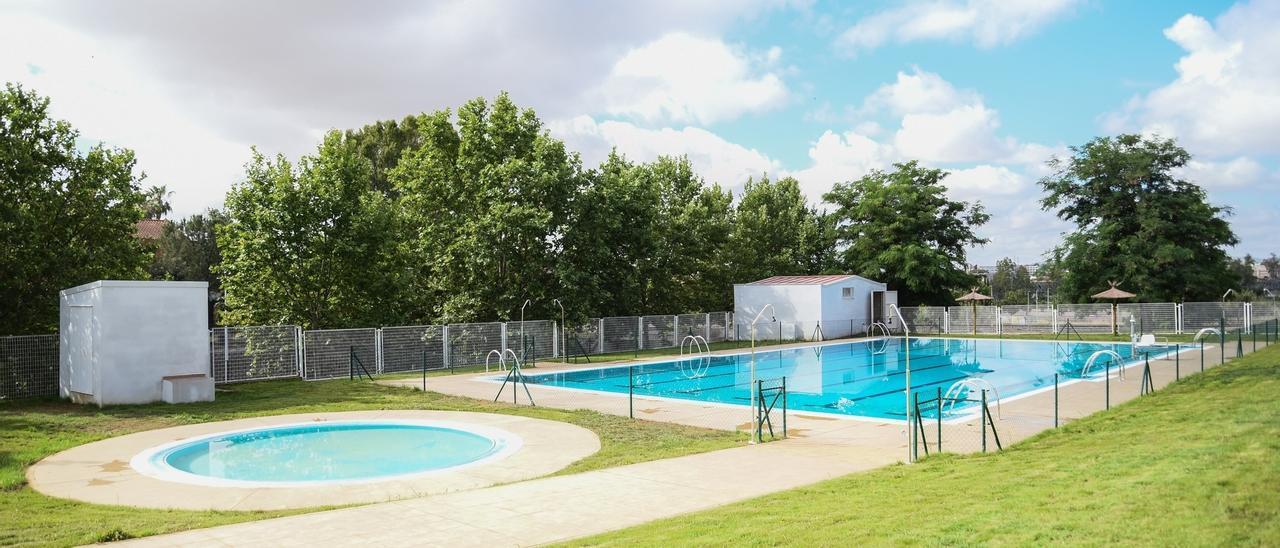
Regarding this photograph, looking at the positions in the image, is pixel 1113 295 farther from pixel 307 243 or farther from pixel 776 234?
pixel 307 243

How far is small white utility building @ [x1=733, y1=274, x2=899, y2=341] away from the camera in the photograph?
1518 inches

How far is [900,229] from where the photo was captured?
152 ft

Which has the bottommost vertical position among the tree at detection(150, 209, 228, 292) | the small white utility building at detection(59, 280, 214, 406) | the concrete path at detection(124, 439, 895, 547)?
the concrete path at detection(124, 439, 895, 547)

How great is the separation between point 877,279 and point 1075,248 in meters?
10.7

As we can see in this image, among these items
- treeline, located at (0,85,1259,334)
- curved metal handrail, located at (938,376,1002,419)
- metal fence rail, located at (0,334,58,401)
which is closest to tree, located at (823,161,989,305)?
treeline, located at (0,85,1259,334)

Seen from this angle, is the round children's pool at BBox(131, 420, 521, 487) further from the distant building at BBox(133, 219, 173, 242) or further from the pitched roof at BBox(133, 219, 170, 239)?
the pitched roof at BBox(133, 219, 170, 239)

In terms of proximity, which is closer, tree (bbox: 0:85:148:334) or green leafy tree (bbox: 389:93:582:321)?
tree (bbox: 0:85:148:334)

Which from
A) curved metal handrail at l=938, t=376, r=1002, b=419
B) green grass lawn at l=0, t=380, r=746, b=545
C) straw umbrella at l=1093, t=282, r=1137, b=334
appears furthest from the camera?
straw umbrella at l=1093, t=282, r=1137, b=334

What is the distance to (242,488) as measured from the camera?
9789 mm

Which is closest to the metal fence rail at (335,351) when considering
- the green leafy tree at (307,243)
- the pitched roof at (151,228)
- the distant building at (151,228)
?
the green leafy tree at (307,243)

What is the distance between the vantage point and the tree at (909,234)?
44938 millimetres

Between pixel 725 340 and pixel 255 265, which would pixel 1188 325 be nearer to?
pixel 725 340

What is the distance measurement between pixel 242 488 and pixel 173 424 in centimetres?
643

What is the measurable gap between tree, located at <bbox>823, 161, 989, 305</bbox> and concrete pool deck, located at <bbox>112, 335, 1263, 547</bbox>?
31.8m
